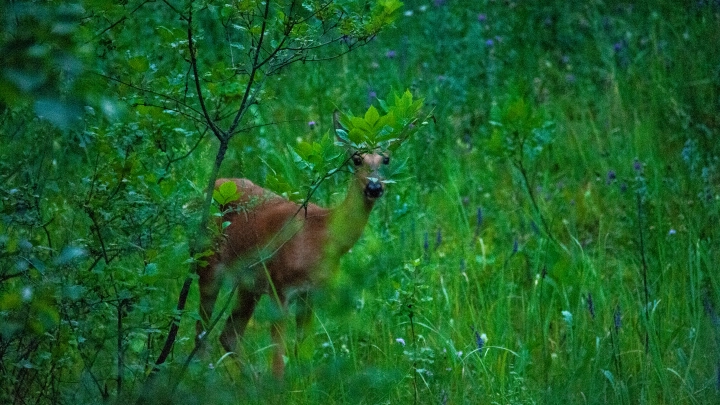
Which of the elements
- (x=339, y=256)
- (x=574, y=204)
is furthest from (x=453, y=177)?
(x=339, y=256)

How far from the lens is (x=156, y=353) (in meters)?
3.50

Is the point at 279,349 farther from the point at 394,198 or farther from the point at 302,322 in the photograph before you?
the point at 394,198

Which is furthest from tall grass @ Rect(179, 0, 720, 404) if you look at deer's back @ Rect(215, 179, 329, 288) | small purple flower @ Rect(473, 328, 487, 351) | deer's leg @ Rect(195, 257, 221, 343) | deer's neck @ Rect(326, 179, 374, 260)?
deer's leg @ Rect(195, 257, 221, 343)

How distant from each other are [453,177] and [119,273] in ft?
11.7

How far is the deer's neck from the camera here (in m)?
4.93

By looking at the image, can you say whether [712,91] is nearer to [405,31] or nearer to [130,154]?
[405,31]

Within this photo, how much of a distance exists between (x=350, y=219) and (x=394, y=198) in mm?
797

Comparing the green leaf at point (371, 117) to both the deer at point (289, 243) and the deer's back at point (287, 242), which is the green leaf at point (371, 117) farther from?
the deer's back at point (287, 242)

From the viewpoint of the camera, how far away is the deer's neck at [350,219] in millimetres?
4926

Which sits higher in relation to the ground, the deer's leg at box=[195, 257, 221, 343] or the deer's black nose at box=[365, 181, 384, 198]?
the deer's black nose at box=[365, 181, 384, 198]

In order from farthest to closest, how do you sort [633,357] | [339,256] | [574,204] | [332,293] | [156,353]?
[574,204] < [339,256] < [633,357] < [156,353] < [332,293]

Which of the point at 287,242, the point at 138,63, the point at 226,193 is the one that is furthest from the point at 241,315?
the point at 138,63

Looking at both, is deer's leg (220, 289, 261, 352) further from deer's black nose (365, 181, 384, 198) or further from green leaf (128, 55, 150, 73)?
green leaf (128, 55, 150, 73)

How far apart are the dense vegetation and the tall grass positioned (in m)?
0.02
